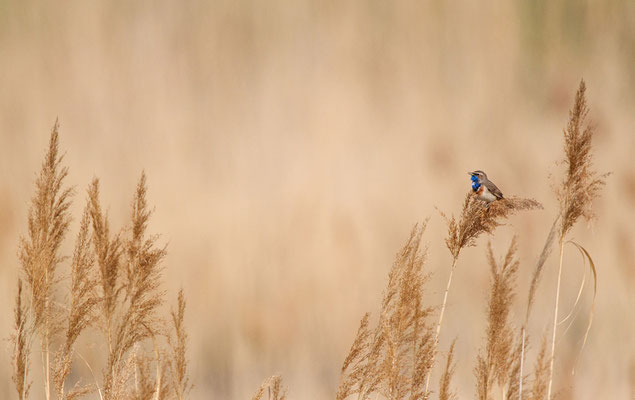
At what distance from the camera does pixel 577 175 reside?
1.94 m

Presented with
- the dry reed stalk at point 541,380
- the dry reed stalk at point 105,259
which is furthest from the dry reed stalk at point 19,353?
the dry reed stalk at point 541,380

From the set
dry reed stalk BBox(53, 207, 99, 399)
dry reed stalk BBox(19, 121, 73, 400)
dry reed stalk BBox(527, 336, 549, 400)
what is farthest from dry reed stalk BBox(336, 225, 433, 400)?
dry reed stalk BBox(19, 121, 73, 400)

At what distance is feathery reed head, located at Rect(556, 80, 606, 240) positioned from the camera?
6.30ft

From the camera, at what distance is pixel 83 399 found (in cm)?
298

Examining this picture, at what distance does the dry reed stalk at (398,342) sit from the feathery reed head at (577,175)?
1.63ft

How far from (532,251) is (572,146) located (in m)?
1.53

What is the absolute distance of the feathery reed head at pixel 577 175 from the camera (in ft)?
6.30

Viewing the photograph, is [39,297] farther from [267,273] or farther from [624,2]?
[624,2]

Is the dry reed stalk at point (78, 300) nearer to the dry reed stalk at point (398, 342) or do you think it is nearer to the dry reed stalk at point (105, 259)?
the dry reed stalk at point (105, 259)

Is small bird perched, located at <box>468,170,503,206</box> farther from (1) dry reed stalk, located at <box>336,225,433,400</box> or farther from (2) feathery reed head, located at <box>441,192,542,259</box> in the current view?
(1) dry reed stalk, located at <box>336,225,433,400</box>

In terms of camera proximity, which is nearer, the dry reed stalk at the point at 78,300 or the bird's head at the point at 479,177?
the dry reed stalk at the point at 78,300

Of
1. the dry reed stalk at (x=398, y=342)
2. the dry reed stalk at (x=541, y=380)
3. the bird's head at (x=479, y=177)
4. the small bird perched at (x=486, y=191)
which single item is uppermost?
the bird's head at (x=479, y=177)

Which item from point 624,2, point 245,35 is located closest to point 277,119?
point 245,35

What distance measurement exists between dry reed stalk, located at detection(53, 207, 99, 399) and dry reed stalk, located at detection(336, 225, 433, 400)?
2.59 ft
